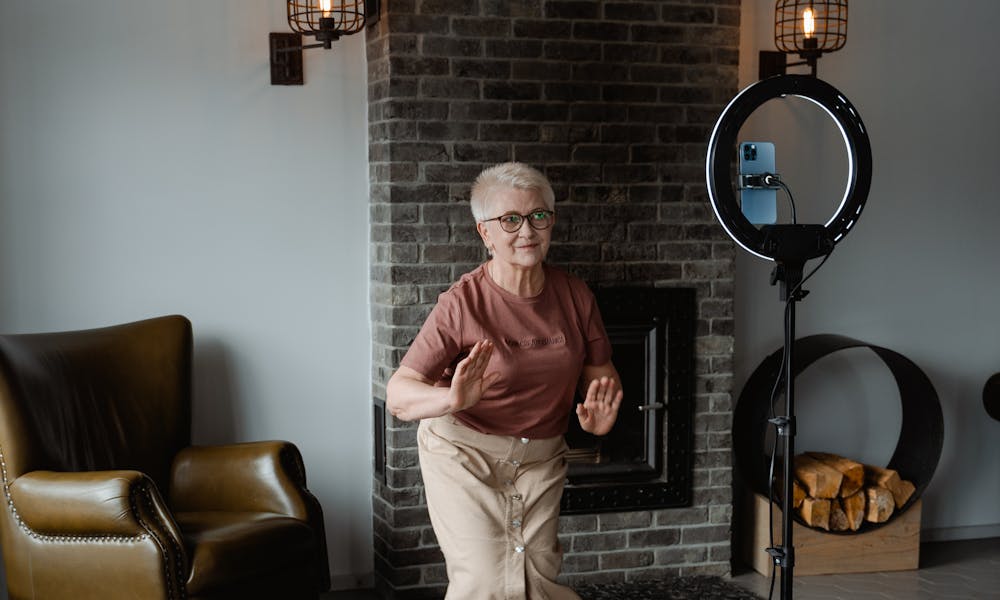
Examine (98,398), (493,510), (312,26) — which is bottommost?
(493,510)

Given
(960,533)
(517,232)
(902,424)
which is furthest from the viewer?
(960,533)

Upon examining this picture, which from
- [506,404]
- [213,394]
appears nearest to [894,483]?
[506,404]

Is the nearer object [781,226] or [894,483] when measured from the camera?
[781,226]

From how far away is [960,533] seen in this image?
521cm

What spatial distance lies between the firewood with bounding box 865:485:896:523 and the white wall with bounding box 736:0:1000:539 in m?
0.40

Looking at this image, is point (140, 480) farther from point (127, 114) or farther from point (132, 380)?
point (127, 114)

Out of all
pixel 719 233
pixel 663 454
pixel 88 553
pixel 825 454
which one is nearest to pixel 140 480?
pixel 88 553

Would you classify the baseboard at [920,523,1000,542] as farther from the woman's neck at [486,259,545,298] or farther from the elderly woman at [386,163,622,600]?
the woman's neck at [486,259,545,298]

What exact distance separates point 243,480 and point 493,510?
1.20 m

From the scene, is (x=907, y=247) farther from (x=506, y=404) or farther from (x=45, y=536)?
(x=45, y=536)

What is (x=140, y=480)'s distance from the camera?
3.33 m

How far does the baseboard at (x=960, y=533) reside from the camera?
5.16 metres

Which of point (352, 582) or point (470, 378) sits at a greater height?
point (470, 378)

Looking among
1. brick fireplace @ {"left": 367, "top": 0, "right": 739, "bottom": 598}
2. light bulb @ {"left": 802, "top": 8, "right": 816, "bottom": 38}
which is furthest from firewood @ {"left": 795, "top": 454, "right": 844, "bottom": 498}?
light bulb @ {"left": 802, "top": 8, "right": 816, "bottom": 38}
